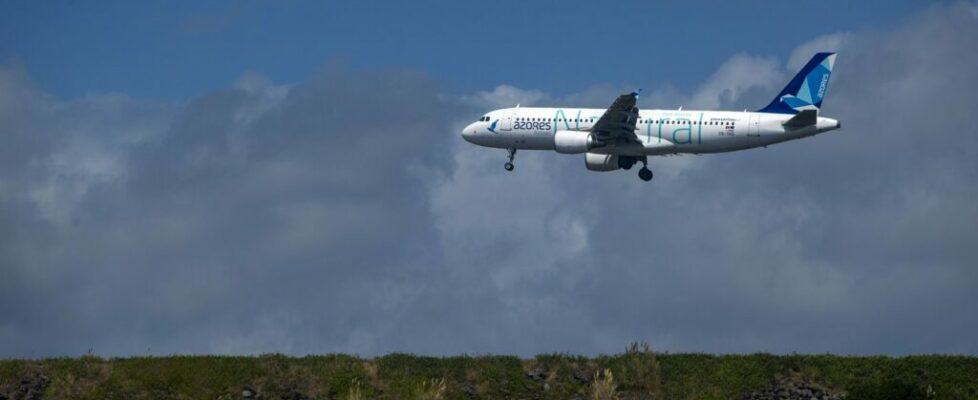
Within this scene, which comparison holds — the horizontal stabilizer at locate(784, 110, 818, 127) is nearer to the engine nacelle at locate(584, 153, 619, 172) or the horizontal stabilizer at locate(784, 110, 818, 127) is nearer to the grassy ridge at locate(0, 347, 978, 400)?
the engine nacelle at locate(584, 153, 619, 172)

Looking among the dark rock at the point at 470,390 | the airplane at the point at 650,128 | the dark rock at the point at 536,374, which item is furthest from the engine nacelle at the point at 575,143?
the dark rock at the point at 470,390

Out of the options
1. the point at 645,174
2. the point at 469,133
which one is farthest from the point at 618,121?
the point at 469,133

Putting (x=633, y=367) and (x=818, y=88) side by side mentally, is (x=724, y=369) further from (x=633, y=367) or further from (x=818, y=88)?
(x=818, y=88)

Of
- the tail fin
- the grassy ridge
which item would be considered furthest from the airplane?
the grassy ridge

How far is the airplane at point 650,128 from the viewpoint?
323ft

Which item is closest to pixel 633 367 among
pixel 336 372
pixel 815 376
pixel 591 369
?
pixel 591 369

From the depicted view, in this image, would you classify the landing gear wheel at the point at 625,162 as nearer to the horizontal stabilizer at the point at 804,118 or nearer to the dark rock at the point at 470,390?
the horizontal stabilizer at the point at 804,118

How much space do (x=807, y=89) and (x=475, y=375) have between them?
158ft

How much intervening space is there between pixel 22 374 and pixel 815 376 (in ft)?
86.2

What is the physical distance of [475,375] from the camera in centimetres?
5850

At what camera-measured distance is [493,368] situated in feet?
192

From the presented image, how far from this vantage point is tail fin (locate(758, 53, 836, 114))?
100312 mm

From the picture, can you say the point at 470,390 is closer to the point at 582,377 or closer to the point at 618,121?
the point at 582,377

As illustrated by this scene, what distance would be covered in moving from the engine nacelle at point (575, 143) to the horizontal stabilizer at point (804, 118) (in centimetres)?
1092
